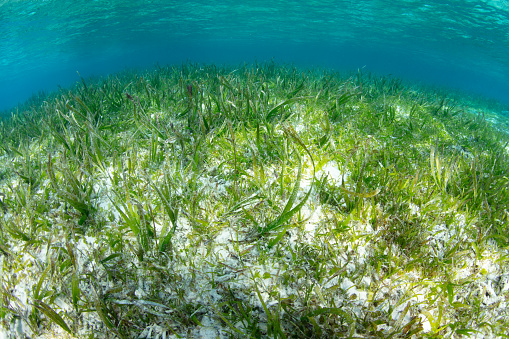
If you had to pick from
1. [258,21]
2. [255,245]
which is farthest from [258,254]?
[258,21]

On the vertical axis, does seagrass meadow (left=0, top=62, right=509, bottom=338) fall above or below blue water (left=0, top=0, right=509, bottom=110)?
below

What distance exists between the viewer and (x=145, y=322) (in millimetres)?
1358

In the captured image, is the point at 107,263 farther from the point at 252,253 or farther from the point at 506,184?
the point at 506,184

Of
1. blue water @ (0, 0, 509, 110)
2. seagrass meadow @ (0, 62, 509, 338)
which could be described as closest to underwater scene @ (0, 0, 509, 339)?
seagrass meadow @ (0, 62, 509, 338)

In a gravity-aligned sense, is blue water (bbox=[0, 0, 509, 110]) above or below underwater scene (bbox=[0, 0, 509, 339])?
above

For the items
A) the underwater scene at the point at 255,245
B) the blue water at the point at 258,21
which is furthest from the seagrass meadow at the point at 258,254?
the blue water at the point at 258,21

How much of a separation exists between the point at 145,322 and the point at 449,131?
16.4 feet

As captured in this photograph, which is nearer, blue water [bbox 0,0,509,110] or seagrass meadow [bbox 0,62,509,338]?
seagrass meadow [bbox 0,62,509,338]

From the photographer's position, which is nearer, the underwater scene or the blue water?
the underwater scene

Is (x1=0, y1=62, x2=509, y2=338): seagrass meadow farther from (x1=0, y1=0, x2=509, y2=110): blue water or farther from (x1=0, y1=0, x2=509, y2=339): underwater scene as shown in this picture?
(x1=0, y1=0, x2=509, y2=110): blue water

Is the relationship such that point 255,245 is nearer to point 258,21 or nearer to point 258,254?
point 258,254

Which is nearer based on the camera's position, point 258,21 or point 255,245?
point 255,245

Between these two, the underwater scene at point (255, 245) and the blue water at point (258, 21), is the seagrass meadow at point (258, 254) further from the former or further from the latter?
the blue water at point (258, 21)

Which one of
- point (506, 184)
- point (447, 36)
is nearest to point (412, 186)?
point (506, 184)
